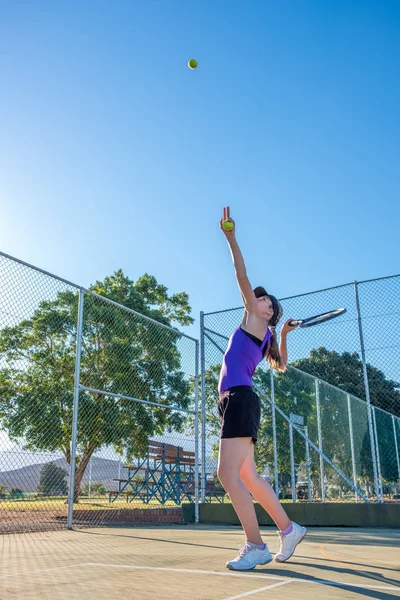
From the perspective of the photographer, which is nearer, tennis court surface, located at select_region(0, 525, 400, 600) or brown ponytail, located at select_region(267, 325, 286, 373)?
tennis court surface, located at select_region(0, 525, 400, 600)

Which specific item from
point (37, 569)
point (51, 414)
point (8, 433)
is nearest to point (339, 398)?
point (51, 414)

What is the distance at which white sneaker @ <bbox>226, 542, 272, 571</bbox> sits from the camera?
250 cm

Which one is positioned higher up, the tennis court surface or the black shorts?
the black shorts


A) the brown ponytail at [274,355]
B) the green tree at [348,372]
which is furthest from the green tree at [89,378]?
the brown ponytail at [274,355]

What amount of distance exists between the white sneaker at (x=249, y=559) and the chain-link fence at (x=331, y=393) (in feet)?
13.9

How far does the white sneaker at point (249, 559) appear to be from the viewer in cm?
250

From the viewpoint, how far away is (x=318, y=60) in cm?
737

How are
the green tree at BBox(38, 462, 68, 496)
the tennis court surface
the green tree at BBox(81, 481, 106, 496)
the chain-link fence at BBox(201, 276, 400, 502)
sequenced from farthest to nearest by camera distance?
the chain-link fence at BBox(201, 276, 400, 502)
the green tree at BBox(81, 481, 106, 496)
the green tree at BBox(38, 462, 68, 496)
the tennis court surface

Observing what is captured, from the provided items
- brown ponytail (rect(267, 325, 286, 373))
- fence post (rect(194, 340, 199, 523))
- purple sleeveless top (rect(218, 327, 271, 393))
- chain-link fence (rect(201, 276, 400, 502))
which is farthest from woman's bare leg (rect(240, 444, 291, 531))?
fence post (rect(194, 340, 199, 523))

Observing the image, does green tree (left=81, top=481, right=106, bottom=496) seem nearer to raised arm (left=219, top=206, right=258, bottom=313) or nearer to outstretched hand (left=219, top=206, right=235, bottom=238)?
raised arm (left=219, top=206, right=258, bottom=313)

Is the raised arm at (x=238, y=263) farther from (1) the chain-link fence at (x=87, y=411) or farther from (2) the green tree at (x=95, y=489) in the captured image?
(2) the green tree at (x=95, y=489)

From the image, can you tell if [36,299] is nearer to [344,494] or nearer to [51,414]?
[51,414]

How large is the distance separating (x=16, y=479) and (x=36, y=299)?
6.51 feet

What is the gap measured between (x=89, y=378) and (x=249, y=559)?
7113 millimetres
